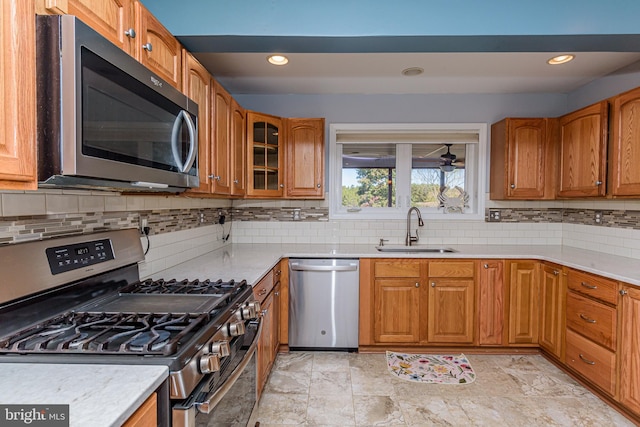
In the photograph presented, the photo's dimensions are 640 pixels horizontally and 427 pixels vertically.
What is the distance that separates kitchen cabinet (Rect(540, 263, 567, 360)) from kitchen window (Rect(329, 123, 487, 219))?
37.2 inches

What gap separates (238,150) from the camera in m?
2.64

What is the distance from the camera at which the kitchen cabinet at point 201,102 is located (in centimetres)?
175

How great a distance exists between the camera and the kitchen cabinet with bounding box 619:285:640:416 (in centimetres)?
189

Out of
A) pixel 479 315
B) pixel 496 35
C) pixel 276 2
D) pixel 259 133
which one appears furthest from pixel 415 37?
pixel 479 315

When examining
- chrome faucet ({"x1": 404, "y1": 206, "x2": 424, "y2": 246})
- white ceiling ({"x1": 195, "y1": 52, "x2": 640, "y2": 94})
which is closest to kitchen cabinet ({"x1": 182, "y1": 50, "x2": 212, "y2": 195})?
white ceiling ({"x1": 195, "y1": 52, "x2": 640, "y2": 94})

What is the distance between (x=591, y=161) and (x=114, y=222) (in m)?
3.25

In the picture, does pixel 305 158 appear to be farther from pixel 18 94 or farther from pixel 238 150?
Answer: pixel 18 94

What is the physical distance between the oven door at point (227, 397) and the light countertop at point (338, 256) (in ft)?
1.49

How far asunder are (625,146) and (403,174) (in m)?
1.69

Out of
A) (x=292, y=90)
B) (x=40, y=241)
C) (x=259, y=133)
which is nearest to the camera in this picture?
(x=40, y=241)

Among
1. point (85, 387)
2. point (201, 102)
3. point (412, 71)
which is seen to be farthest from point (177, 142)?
point (412, 71)

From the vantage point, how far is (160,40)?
1.49 metres

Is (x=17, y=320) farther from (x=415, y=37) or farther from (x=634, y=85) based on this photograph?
(x=634, y=85)

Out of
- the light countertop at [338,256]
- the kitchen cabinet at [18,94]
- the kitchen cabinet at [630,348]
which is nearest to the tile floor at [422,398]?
the kitchen cabinet at [630,348]
